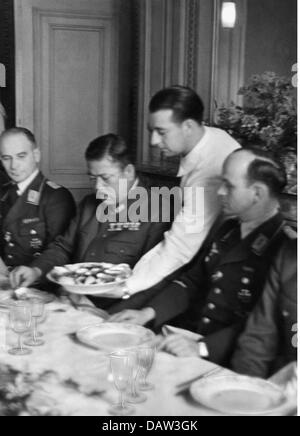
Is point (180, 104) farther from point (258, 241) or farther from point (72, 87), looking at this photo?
point (72, 87)

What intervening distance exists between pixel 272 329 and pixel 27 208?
154 cm

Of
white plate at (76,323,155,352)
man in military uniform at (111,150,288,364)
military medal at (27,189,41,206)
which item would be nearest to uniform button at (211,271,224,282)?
man in military uniform at (111,150,288,364)

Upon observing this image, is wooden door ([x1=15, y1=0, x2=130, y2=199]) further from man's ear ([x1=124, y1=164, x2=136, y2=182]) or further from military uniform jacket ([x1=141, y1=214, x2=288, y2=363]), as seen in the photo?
military uniform jacket ([x1=141, y1=214, x2=288, y2=363])

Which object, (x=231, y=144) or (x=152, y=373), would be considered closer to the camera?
(x=152, y=373)

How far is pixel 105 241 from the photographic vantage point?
102 inches

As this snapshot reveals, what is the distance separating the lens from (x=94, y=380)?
4.66 feet

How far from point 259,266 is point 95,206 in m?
0.94

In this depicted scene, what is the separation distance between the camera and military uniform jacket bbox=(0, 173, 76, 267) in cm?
292

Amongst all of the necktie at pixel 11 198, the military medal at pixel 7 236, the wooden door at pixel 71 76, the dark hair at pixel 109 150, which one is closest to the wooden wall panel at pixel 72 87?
the wooden door at pixel 71 76

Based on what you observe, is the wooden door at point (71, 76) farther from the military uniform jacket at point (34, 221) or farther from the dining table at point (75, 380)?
the dining table at point (75, 380)

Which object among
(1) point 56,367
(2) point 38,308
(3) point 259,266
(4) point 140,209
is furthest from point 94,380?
(4) point 140,209

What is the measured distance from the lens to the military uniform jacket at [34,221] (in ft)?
9.57

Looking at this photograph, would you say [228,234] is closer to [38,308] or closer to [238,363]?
[238,363]

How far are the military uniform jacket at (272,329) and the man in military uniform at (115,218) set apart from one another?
854 mm
